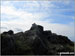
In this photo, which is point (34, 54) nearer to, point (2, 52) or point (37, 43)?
point (37, 43)

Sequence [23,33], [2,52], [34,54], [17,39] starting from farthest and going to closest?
1. [23,33]
2. [17,39]
3. [34,54]
4. [2,52]

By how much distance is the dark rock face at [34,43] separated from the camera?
59.7ft

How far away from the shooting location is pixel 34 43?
19609 millimetres

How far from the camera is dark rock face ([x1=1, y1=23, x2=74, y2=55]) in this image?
18.2 m

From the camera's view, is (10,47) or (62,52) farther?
(62,52)

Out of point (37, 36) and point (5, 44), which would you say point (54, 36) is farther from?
point (5, 44)

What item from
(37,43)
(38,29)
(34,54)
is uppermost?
(38,29)

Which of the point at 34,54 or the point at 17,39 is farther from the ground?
the point at 17,39

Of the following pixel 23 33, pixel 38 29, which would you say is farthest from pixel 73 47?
pixel 23 33

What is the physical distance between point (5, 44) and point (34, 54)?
3.61 meters

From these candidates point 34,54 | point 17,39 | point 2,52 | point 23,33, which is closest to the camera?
point 2,52

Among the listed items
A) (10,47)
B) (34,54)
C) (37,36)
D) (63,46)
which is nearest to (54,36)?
(63,46)

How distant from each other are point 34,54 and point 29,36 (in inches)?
116

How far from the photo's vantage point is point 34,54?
1888 centimetres
